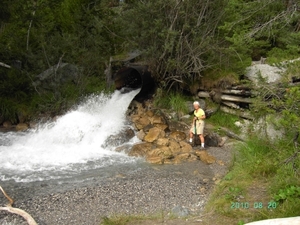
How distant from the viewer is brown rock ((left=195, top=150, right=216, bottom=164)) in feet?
26.6

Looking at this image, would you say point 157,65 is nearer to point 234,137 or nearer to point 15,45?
point 234,137

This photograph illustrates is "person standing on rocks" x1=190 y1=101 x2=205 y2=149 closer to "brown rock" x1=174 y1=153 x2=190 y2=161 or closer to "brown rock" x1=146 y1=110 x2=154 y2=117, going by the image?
"brown rock" x1=174 y1=153 x2=190 y2=161

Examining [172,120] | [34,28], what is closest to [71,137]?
[172,120]

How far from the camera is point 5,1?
10.6 metres

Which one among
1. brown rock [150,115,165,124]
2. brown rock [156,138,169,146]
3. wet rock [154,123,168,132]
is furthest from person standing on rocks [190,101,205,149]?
brown rock [150,115,165,124]

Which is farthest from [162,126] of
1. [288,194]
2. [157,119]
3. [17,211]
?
[288,194]

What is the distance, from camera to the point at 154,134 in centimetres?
992

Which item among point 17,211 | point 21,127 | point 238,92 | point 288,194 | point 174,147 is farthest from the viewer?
point 21,127

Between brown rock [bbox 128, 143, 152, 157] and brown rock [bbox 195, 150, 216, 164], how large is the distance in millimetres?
1497

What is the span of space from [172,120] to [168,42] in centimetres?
291

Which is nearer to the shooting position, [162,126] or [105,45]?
[162,126]

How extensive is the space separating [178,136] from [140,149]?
1.60 meters

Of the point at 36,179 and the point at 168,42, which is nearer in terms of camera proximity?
the point at 36,179

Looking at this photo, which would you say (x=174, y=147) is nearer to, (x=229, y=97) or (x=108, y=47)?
(x=229, y=97)
